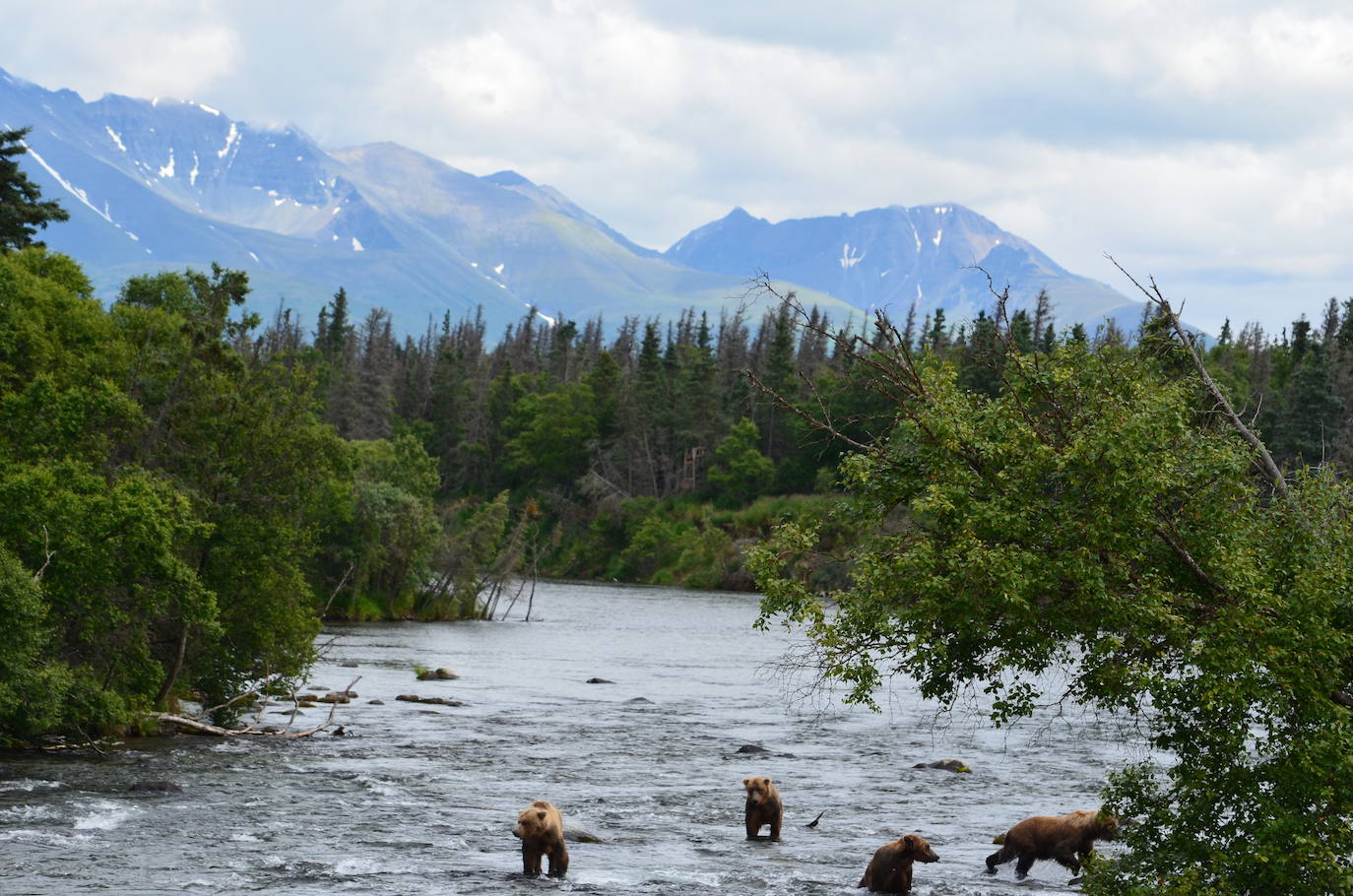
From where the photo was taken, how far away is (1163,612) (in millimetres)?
13672

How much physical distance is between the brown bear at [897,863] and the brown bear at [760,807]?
138 inches

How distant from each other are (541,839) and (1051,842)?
774 centimetres

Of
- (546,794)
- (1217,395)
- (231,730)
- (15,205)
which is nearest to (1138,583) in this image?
(1217,395)

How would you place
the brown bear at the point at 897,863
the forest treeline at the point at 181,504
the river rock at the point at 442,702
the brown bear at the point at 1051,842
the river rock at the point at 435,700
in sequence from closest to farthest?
the brown bear at the point at 897,863
the brown bear at the point at 1051,842
the forest treeline at the point at 181,504
the river rock at the point at 442,702
the river rock at the point at 435,700

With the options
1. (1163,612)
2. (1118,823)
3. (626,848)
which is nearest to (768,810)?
(626,848)

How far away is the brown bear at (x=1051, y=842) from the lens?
69.4 feet

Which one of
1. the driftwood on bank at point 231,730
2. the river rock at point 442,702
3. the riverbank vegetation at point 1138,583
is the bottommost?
the river rock at point 442,702

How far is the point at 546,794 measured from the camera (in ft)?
90.3

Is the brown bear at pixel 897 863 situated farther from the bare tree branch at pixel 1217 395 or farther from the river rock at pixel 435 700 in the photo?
the river rock at pixel 435 700

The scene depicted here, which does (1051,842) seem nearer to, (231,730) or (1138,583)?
(1138,583)

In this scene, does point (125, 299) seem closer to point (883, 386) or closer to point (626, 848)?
point (626, 848)

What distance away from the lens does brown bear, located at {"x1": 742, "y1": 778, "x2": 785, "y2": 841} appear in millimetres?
22938

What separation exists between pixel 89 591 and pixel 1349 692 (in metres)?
23.7

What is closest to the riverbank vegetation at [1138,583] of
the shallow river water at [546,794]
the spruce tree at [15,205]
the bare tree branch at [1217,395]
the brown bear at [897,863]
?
the bare tree branch at [1217,395]
